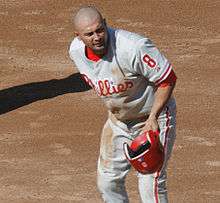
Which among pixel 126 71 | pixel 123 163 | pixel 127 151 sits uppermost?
pixel 126 71

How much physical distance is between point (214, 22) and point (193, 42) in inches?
30.9

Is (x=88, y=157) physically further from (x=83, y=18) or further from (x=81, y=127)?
(x=83, y=18)

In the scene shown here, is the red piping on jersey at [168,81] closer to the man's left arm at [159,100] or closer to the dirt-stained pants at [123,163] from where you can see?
the man's left arm at [159,100]

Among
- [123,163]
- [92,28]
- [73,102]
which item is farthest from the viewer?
[73,102]

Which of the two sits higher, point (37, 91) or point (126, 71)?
point (126, 71)

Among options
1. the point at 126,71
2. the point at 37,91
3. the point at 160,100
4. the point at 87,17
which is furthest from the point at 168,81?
the point at 37,91

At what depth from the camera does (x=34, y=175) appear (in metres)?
9.26

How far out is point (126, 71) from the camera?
6738mm

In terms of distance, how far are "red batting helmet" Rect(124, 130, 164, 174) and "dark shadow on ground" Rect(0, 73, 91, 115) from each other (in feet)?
14.9

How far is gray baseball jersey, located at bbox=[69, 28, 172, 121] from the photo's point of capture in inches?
260

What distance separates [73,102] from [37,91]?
2.21 feet

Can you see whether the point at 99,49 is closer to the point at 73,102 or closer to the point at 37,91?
the point at 73,102

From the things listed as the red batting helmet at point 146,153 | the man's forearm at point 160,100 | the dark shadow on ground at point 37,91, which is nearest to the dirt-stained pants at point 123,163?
the red batting helmet at point 146,153

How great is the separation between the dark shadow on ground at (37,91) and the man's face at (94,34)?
4.66m
